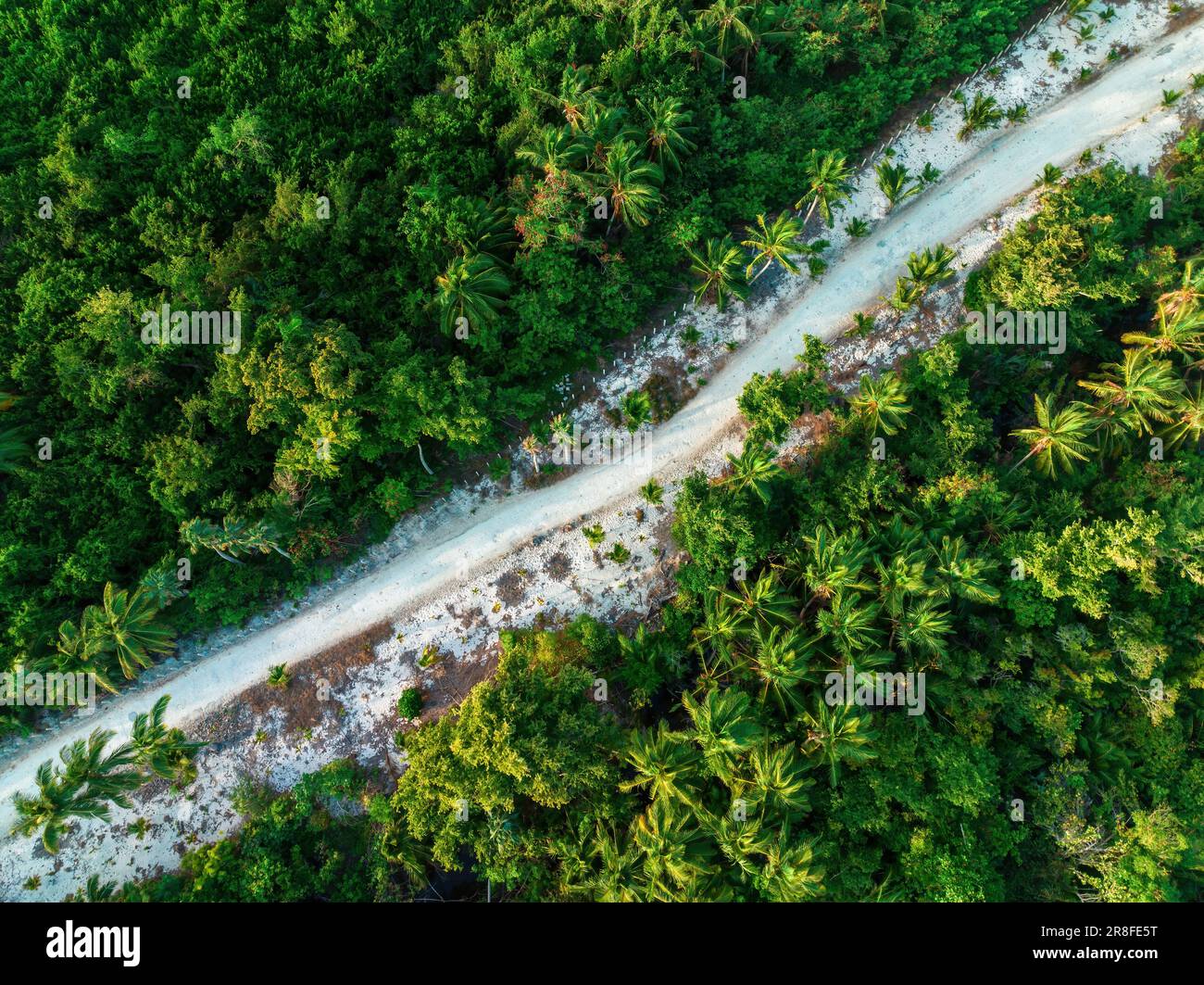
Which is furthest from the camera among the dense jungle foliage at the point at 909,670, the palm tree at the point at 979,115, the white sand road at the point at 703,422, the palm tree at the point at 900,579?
the palm tree at the point at 979,115

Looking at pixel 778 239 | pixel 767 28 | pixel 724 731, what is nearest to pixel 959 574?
pixel 724 731

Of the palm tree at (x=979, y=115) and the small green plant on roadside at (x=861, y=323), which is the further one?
the palm tree at (x=979, y=115)

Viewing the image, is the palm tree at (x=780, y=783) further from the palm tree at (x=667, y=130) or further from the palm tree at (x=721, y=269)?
the palm tree at (x=667, y=130)

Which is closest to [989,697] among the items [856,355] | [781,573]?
[781,573]

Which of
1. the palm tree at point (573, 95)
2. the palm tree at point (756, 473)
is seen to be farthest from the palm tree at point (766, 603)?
the palm tree at point (573, 95)

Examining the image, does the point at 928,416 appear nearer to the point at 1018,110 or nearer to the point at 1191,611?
the point at 1191,611

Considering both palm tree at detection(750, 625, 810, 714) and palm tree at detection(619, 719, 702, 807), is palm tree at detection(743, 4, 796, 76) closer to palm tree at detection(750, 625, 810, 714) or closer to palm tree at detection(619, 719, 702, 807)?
palm tree at detection(750, 625, 810, 714)
